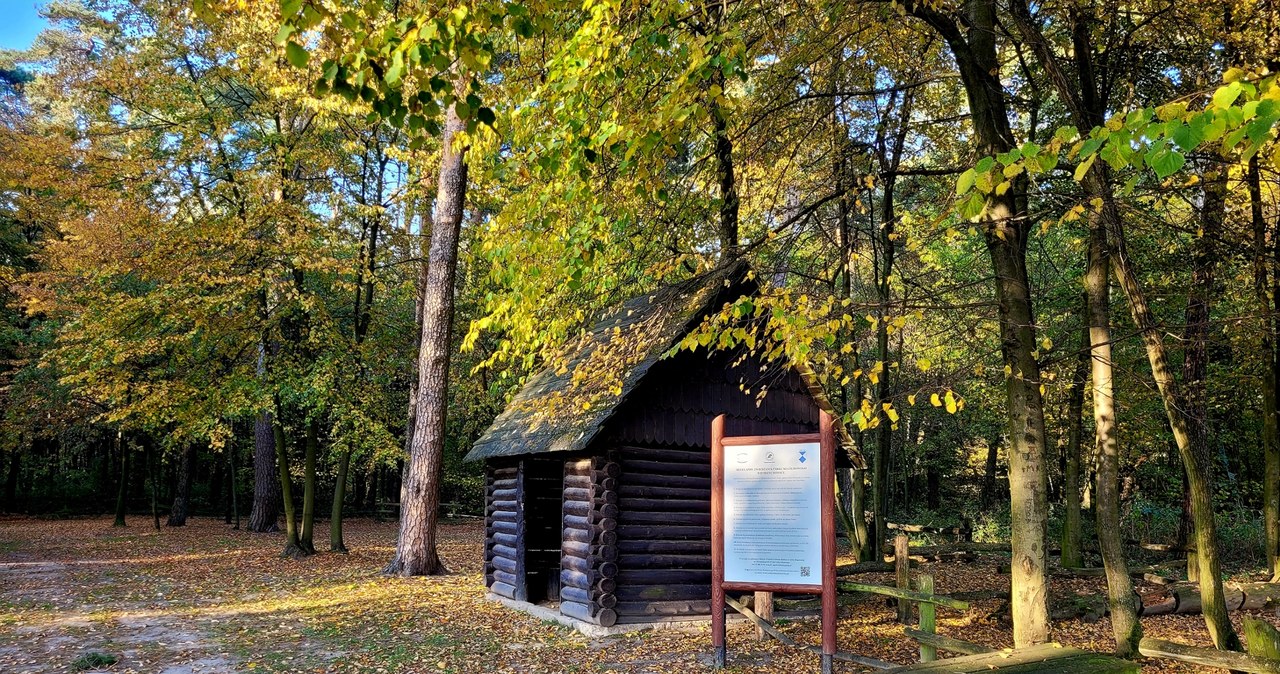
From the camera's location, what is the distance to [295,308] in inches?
706

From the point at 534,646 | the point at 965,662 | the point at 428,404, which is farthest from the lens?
the point at 428,404

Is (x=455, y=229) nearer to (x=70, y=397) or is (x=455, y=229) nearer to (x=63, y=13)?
(x=70, y=397)

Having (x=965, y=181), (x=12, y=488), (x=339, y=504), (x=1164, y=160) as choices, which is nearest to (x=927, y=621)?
(x=965, y=181)

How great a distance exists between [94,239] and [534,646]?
1630cm

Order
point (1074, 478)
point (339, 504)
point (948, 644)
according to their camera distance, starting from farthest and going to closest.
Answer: point (339, 504)
point (1074, 478)
point (948, 644)

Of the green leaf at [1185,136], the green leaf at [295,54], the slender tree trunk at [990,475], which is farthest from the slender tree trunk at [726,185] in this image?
the slender tree trunk at [990,475]

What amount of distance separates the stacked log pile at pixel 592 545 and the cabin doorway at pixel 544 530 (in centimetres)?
235

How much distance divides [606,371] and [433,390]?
8.45 m

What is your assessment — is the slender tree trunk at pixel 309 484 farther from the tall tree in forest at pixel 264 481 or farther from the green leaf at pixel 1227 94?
the green leaf at pixel 1227 94

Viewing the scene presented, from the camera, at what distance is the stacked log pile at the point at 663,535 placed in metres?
10.7

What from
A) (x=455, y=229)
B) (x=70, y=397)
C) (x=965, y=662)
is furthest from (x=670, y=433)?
(x=70, y=397)

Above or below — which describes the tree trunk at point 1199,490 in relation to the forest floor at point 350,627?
above

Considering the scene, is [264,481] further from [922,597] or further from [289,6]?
[289,6]

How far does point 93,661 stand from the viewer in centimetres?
882
